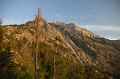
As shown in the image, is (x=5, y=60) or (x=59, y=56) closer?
(x=5, y=60)

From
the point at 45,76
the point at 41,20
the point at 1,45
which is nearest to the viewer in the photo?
the point at 41,20

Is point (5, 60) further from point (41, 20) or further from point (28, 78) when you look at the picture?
point (41, 20)

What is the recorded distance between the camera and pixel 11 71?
35.8 metres

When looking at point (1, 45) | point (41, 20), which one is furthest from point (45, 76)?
point (41, 20)

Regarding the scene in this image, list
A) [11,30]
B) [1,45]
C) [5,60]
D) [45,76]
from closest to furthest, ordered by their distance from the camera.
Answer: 1. [1,45]
2. [5,60]
3. [45,76]
4. [11,30]

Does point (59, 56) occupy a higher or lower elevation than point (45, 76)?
higher

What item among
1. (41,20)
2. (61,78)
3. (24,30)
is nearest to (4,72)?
(61,78)

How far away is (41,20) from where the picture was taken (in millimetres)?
18172

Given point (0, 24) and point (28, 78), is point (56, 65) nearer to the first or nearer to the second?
point (28, 78)

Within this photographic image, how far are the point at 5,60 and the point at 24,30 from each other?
398 feet

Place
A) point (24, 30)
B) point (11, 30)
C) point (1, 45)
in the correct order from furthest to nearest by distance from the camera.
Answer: point (24, 30), point (11, 30), point (1, 45)

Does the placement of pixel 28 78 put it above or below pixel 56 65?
below

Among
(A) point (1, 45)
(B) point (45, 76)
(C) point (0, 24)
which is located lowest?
(B) point (45, 76)

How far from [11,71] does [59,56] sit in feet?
35.7
